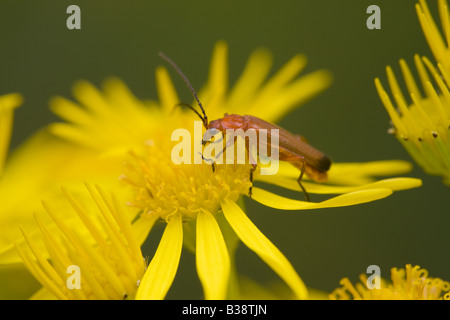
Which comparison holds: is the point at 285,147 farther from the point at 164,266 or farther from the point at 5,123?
the point at 5,123

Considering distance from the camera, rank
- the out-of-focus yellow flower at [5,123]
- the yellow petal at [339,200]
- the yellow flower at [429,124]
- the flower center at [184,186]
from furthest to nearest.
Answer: the out-of-focus yellow flower at [5,123] < the flower center at [184,186] < the yellow flower at [429,124] < the yellow petal at [339,200]

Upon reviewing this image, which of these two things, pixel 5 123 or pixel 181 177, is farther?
pixel 5 123

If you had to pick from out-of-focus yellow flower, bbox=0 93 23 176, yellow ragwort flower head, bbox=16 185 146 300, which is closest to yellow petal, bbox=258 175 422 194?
yellow ragwort flower head, bbox=16 185 146 300

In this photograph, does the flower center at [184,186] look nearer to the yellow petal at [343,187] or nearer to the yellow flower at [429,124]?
the yellow petal at [343,187]

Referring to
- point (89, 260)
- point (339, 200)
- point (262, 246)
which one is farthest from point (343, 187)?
point (89, 260)

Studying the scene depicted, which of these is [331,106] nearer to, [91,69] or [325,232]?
[325,232]

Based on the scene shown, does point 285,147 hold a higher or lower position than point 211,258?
higher

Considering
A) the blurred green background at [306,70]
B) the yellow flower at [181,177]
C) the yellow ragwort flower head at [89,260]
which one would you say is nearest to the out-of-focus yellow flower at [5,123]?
the yellow flower at [181,177]
